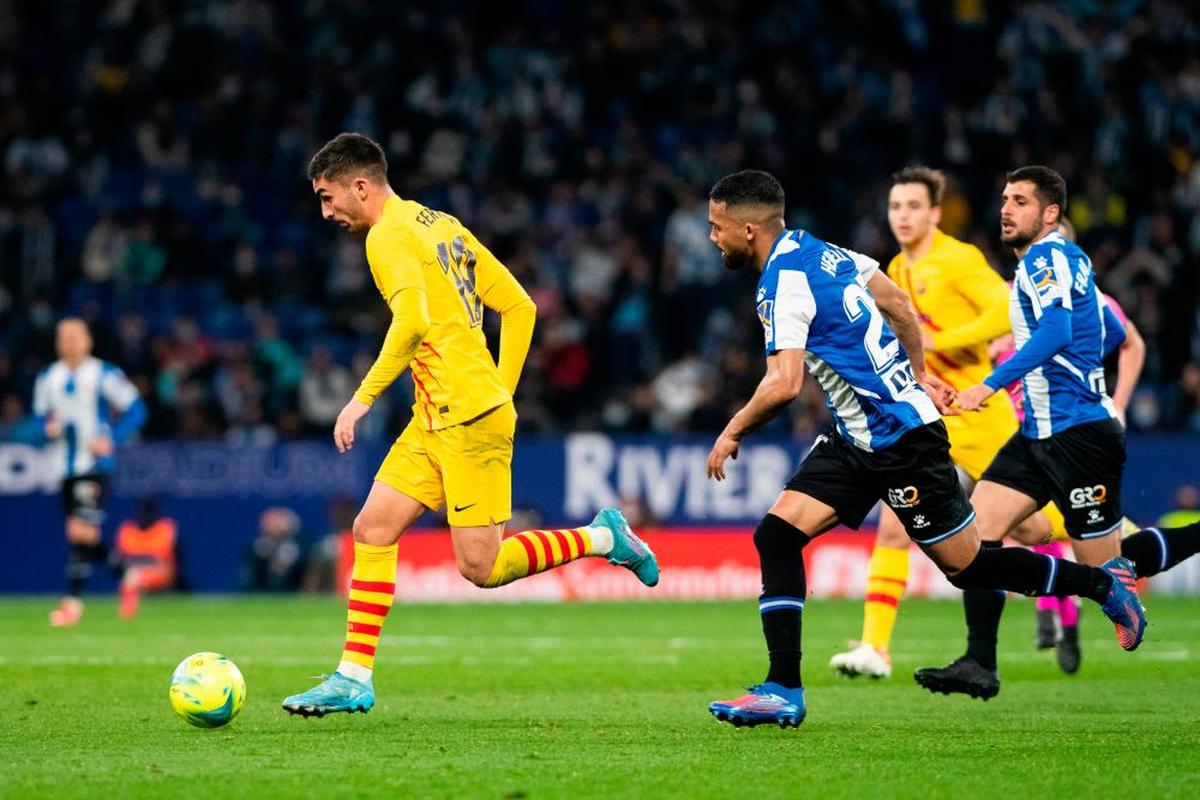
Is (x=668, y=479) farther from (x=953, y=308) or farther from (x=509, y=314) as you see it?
(x=509, y=314)

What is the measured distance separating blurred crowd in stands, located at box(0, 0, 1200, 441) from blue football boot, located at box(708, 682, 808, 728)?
41.5ft

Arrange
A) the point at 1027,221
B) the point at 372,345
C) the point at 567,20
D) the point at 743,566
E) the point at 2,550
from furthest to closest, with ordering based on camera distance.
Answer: the point at 567,20, the point at 372,345, the point at 2,550, the point at 743,566, the point at 1027,221

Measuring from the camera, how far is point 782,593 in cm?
807

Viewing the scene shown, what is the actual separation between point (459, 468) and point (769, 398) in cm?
158

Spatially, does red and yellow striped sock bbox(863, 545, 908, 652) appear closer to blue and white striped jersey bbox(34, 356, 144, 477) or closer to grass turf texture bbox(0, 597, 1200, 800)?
grass turf texture bbox(0, 597, 1200, 800)

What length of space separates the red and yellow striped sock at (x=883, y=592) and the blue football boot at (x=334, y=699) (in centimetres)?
312

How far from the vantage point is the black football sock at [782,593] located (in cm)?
802

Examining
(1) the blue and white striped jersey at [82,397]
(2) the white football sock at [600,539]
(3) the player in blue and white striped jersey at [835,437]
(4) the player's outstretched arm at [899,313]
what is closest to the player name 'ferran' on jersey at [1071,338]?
(4) the player's outstretched arm at [899,313]

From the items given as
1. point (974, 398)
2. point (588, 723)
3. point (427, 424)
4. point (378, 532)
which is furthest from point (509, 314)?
point (974, 398)

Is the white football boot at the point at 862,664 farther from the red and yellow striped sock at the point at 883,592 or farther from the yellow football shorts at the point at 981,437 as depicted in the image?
the yellow football shorts at the point at 981,437

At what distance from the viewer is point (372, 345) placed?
73.5 ft

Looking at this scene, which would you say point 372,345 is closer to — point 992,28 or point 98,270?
point 98,270

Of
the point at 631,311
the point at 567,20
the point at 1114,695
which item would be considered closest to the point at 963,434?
the point at 1114,695

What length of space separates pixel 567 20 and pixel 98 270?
24.6 ft
